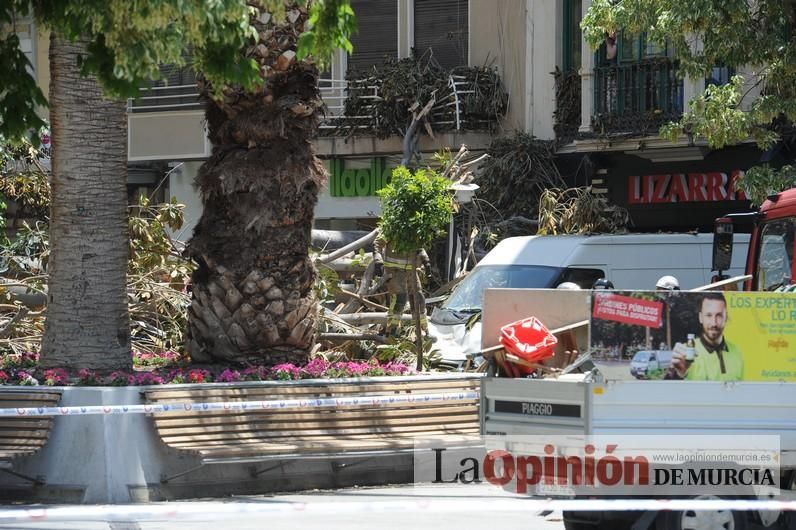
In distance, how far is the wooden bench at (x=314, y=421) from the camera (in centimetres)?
1108

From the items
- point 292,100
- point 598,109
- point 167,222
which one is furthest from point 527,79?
point 292,100

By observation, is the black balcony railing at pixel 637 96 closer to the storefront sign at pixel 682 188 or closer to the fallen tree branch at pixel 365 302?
the storefront sign at pixel 682 188

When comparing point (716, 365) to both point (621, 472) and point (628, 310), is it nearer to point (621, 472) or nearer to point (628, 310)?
point (628, 310)

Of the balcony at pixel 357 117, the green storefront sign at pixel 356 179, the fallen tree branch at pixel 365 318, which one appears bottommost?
the fallen tree branch at pixel 365 318

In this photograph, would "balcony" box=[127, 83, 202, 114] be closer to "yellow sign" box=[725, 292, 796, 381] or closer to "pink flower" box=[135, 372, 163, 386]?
"pink flower" box=[135, 372, 163, 386]

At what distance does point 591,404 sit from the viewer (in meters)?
7.71

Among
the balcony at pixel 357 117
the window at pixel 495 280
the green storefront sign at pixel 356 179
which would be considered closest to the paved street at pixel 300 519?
the window at pixel 495 280

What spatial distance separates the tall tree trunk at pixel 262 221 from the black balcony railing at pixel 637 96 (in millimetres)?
10947

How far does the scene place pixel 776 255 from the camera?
11.9 metres

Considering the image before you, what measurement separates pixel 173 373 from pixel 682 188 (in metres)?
13.5

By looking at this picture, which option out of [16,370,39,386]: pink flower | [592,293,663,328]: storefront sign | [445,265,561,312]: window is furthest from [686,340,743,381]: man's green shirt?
[445,265,561,312]: window

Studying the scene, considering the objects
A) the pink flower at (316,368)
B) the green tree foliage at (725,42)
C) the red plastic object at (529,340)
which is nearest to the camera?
the red plastic object at (529,340)

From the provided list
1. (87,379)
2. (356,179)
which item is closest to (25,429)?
(87,379)

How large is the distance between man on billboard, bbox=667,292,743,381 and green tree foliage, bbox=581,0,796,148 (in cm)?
779
